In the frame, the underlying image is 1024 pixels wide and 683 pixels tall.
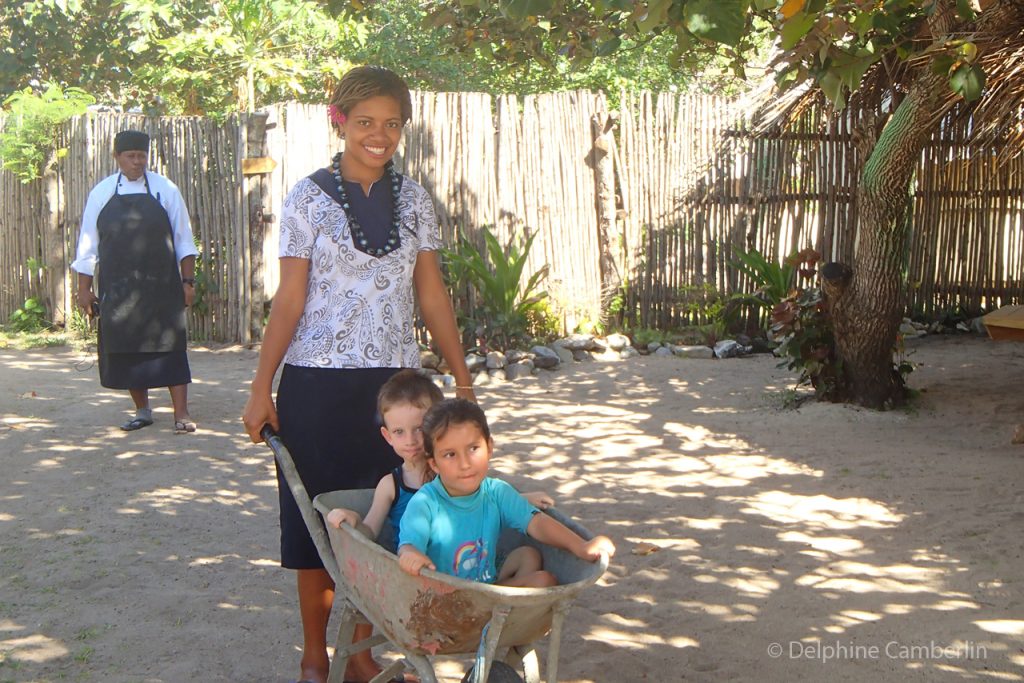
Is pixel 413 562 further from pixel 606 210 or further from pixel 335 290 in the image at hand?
pixel 606 210

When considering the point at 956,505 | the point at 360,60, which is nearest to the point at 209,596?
the point at 956,505

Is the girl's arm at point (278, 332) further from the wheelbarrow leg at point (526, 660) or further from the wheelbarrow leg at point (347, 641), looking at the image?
the wheelbarrow leg at point (526, 660)

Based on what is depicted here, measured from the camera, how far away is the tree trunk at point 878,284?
674cm

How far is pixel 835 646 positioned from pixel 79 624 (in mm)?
2613

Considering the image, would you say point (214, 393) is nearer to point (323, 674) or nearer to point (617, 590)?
point (617, 590)

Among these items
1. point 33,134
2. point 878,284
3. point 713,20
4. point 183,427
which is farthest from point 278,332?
point 33,134

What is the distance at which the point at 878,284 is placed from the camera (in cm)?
689

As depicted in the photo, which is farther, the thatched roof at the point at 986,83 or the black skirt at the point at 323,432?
the thatched roof at the point at 986,83

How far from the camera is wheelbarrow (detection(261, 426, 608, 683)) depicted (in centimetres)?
243

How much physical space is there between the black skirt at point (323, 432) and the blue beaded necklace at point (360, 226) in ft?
1.15

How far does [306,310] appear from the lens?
10.6ft

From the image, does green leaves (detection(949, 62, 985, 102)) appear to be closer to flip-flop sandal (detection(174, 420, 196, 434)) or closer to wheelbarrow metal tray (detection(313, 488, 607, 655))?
wheelbarrow metal tray (detection(313, 488, 607, 655))

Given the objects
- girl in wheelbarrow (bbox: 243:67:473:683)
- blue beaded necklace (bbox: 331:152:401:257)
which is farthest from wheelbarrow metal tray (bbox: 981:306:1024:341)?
blue beaded necklace (bbox: 331:152:401:257)

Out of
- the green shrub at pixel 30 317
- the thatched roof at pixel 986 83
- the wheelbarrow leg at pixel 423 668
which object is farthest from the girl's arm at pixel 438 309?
the green shrub at pixel 30 317
